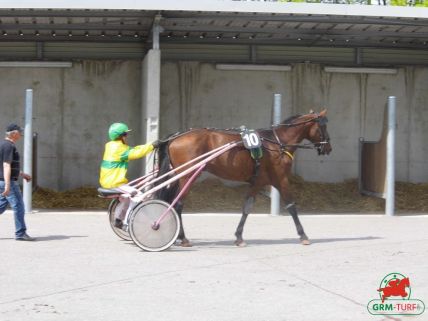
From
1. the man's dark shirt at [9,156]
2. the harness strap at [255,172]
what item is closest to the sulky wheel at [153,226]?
the harness strap at [255,172]

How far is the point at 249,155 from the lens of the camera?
1174cm

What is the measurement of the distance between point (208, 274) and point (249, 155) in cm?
Result: 283

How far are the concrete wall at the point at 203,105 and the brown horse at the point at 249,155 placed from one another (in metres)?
7.88

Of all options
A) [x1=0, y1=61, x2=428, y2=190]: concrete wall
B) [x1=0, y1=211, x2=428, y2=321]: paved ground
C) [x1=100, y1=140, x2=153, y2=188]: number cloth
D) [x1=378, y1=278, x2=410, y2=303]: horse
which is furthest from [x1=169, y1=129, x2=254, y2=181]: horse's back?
[x1=0, y1=61, x2=428, y2=190]: concrete wall

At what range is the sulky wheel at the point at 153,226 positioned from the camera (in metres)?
10.9

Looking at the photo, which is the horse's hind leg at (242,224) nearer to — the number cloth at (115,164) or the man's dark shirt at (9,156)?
the number cloth at (115,164)

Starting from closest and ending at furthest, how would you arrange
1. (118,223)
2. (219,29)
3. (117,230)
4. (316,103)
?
(118,223)
(117,230)
(219,29)
(316,103)

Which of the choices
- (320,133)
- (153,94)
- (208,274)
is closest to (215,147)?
(320,133)

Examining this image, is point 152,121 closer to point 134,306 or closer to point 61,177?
point 61,177

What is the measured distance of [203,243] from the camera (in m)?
12.1

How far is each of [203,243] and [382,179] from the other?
6.39m

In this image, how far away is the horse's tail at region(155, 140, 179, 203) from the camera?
1148 cm

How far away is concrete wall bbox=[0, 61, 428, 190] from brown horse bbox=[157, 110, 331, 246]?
7877 mm

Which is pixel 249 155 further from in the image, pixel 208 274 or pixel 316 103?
pixel 316 103
